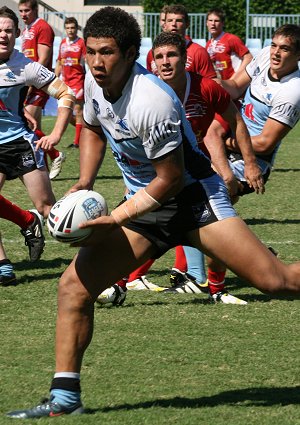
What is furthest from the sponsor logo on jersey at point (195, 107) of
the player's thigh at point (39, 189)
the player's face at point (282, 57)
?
the player's thigh at point (39, 189)

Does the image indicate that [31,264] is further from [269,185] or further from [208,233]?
[269,185]

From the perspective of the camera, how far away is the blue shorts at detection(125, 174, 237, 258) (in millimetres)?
5543

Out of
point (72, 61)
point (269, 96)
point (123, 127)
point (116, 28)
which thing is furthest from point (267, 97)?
point (72, 61)

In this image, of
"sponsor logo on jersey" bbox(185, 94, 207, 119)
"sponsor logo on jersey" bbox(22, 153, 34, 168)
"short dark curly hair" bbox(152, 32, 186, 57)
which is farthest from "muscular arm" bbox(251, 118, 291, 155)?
"sponsor logo on jersey" bbox(22, 153, 34, 168)

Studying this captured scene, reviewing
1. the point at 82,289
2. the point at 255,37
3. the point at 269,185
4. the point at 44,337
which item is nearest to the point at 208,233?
the point at 82,289

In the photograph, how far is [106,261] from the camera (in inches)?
213

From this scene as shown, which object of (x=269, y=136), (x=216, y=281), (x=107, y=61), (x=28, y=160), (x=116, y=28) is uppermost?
(x=116, y=28)

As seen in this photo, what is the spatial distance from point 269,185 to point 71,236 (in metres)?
9.67

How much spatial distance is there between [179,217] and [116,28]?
3.45 ft

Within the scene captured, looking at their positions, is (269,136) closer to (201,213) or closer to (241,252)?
(201,213)

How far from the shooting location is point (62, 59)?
20438 mm

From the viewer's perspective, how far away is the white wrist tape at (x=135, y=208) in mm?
5219

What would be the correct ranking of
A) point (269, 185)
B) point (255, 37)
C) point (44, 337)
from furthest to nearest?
point (255, 37), point (269, 185), point (44, 337)

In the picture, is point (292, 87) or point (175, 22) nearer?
point (292, 87)
